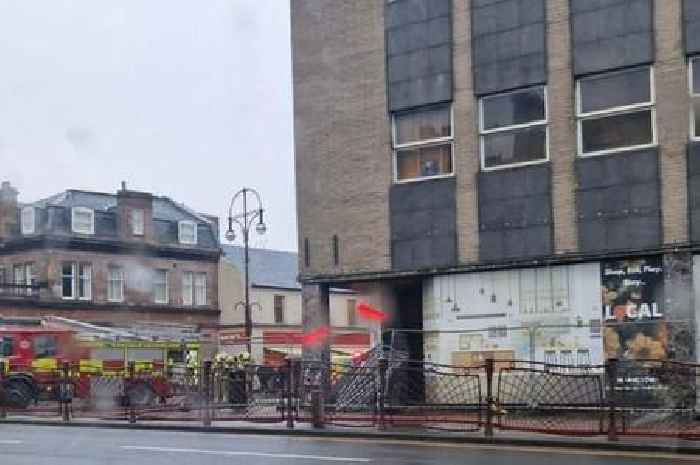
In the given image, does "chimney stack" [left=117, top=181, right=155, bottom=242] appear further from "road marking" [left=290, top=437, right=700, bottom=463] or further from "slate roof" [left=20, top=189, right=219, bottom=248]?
"road marking" [left=290, top=437, right=700, bottom=463]

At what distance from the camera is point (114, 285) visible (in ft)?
198

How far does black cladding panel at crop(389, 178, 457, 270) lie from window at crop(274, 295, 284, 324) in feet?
158

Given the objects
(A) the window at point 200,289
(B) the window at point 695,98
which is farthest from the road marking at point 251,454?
(A) the window at point 200,289

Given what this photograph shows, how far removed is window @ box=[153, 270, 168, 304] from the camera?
62438mm

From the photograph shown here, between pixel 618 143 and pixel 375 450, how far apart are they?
824 cm

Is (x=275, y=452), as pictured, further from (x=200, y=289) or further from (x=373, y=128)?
(x=200, y=289)

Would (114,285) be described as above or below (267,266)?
below

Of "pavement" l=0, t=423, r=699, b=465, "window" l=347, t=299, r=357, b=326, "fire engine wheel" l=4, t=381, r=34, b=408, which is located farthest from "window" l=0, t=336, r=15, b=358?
"pavement" l=0, t=423, r=699, b=465

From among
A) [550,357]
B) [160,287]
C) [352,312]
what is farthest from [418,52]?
[160,287]

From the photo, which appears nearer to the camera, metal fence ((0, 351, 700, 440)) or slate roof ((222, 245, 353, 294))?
metal fence ((0, 351, 700, 440))

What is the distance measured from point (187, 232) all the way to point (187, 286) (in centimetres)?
323

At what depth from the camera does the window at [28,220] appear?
196 feet

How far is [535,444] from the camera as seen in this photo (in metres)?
17.1

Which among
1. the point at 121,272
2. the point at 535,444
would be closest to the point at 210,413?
the point at 535,444
